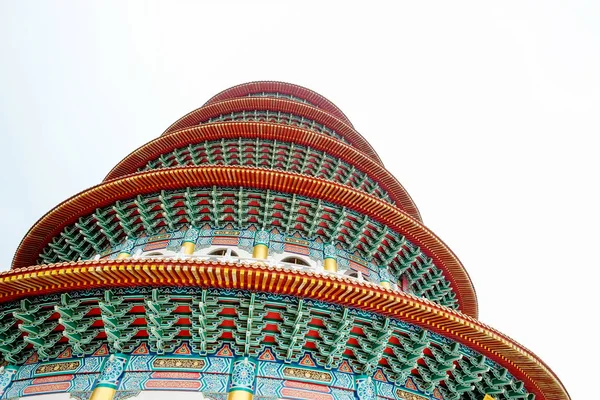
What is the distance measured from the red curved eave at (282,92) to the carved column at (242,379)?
14756mm

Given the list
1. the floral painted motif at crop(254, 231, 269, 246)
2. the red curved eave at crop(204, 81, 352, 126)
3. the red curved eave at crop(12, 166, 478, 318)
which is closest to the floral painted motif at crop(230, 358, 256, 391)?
the floral painted motif at crop(254, 231, 269, 246)

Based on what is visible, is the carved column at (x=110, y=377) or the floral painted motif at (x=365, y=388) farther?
the floral painted motif at (x=365, y=388)

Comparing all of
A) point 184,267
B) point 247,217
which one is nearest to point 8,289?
point 184,267

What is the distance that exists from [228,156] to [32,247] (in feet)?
20.7

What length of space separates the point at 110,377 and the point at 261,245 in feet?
15.5

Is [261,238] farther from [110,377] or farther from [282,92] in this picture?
[282,92]

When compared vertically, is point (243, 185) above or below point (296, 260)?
above

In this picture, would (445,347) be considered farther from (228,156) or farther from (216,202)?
(228,156)

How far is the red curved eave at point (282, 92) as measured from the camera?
2088cm

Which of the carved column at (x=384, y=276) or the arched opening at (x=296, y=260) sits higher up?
the arched opening at (x=296, y=260)

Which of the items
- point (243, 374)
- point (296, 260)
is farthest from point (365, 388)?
point (296, 260)

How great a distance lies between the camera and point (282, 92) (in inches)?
835

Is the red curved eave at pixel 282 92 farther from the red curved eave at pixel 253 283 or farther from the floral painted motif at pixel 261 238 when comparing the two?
the red curved eave at pixel 253 283

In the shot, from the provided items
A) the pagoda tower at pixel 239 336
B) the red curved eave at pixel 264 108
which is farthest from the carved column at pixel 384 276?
the red curved eave at pixel 264 108
